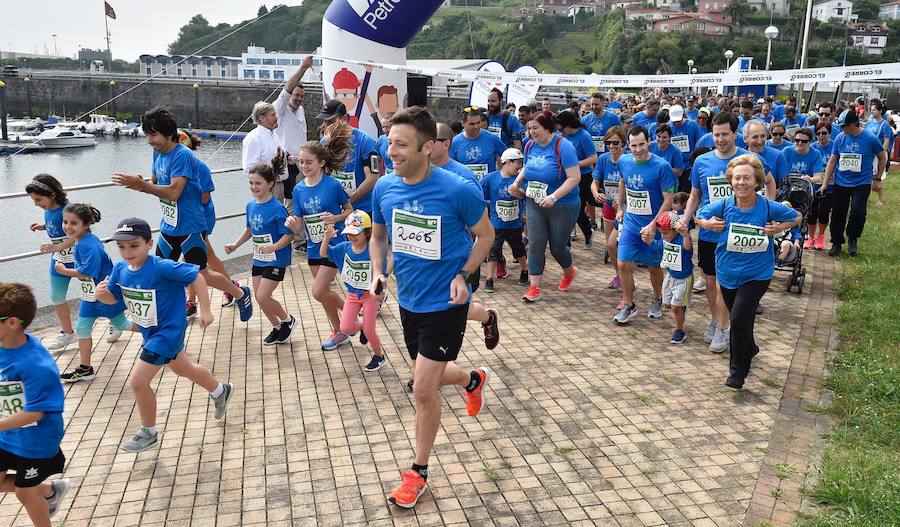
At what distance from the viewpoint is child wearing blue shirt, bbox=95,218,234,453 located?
15.1ft

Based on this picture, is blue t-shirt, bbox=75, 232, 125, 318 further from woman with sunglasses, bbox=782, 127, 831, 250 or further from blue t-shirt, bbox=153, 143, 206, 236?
woman with sunglasses, bbox=782, 127, 831, 250

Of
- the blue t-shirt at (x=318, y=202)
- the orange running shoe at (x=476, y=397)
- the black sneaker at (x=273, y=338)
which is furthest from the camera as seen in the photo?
the black sneaker at (x=273, y=338)

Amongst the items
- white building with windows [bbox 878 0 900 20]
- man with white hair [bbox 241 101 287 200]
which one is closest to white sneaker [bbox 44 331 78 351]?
man with white hair [bbox 241 101 287 200]

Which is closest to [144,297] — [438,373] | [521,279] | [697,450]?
[438,373]

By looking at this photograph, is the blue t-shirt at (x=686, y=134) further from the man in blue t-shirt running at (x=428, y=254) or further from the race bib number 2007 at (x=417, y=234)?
the race bib number 2007 at (x=417, y=234)

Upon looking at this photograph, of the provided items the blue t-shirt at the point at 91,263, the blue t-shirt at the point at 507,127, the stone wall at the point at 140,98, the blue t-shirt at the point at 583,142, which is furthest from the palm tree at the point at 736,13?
the blue t-shirt at the point at 91,263

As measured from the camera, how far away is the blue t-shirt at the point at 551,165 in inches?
312

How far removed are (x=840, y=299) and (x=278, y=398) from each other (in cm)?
646

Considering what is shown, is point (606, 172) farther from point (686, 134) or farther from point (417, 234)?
point (417, 234)

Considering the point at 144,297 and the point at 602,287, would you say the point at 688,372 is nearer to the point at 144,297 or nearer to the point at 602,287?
the point at 602,287

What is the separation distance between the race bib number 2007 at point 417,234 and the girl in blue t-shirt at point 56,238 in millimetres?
3303

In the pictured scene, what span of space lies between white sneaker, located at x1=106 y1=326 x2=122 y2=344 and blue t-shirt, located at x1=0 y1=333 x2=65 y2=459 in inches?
130

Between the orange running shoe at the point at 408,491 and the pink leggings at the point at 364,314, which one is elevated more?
the pink leggings at the point at 364,314

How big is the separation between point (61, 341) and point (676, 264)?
219 inches
